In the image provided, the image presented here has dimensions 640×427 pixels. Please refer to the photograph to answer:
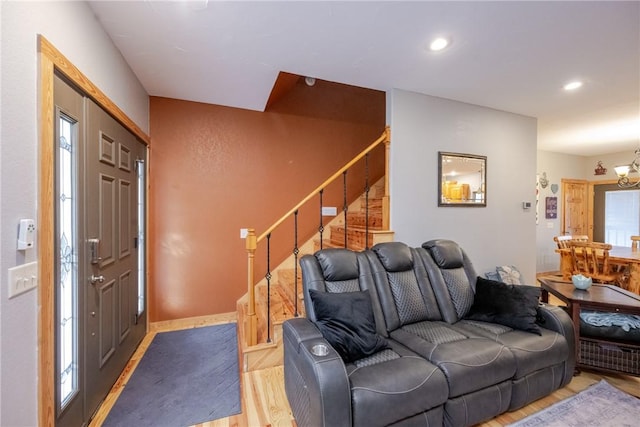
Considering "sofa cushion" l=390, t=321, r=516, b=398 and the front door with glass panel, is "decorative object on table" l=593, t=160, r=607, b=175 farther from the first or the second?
the front door with glass panel

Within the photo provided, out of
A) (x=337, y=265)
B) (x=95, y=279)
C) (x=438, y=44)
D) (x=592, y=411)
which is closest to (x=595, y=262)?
(x=592, y=411)

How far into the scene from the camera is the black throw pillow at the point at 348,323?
5.45 feet

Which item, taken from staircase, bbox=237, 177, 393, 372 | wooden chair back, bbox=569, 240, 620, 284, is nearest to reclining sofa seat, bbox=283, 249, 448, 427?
staircase, bbox=237, 177, 393, 372

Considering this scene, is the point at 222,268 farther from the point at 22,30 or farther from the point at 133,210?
the point at 22,30

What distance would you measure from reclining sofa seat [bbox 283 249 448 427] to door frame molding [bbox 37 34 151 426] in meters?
1.22

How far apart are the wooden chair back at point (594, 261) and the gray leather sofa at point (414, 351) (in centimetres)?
272

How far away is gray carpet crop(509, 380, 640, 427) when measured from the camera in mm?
1713

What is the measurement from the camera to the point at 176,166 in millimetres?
3182

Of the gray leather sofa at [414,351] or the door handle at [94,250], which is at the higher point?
the door handle at [94,250]

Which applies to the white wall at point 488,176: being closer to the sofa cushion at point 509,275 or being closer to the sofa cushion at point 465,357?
the sofa cushion at point 509,275

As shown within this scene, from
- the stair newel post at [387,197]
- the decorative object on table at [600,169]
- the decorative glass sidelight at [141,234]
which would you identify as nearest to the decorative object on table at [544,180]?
the decorative object on table at [600,169]

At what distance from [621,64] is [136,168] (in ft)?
15.2

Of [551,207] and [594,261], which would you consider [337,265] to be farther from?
[551,207]

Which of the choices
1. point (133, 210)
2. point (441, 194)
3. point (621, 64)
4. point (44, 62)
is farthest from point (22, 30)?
point (621, 64)
